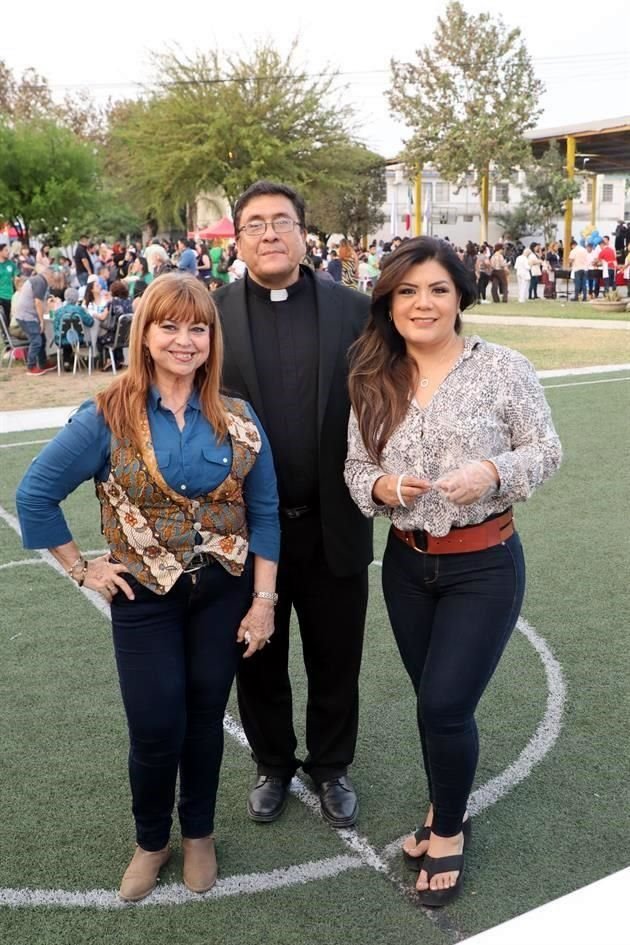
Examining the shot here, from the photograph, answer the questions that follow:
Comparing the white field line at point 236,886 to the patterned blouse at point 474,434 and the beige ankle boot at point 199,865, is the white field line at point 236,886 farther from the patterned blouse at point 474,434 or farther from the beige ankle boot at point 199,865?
the patterned blouse at point 474,434

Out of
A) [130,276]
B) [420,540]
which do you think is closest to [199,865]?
[420,540]

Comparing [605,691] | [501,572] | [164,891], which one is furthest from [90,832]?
[605,691]

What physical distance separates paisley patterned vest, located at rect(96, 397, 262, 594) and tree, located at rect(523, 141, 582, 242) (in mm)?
35960

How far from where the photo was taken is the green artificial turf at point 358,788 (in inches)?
113

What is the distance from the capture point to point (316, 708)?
11.5ft

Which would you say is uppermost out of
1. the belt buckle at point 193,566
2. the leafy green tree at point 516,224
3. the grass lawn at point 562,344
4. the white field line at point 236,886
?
the leafy green tree at point 516,224

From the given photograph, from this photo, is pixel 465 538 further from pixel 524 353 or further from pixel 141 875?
pixel 524 353

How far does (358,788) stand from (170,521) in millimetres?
1504

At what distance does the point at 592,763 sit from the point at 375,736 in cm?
88

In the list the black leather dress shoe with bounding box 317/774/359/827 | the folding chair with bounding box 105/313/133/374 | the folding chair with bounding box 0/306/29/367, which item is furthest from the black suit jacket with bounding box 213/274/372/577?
the folding chair with bounding box 0/306/29/367

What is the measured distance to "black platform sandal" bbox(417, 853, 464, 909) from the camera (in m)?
2.89

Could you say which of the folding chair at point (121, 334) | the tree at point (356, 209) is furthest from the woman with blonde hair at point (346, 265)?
the tree at point (356, 209)

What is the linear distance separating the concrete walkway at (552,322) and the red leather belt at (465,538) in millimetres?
18161

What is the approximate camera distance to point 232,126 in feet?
116
